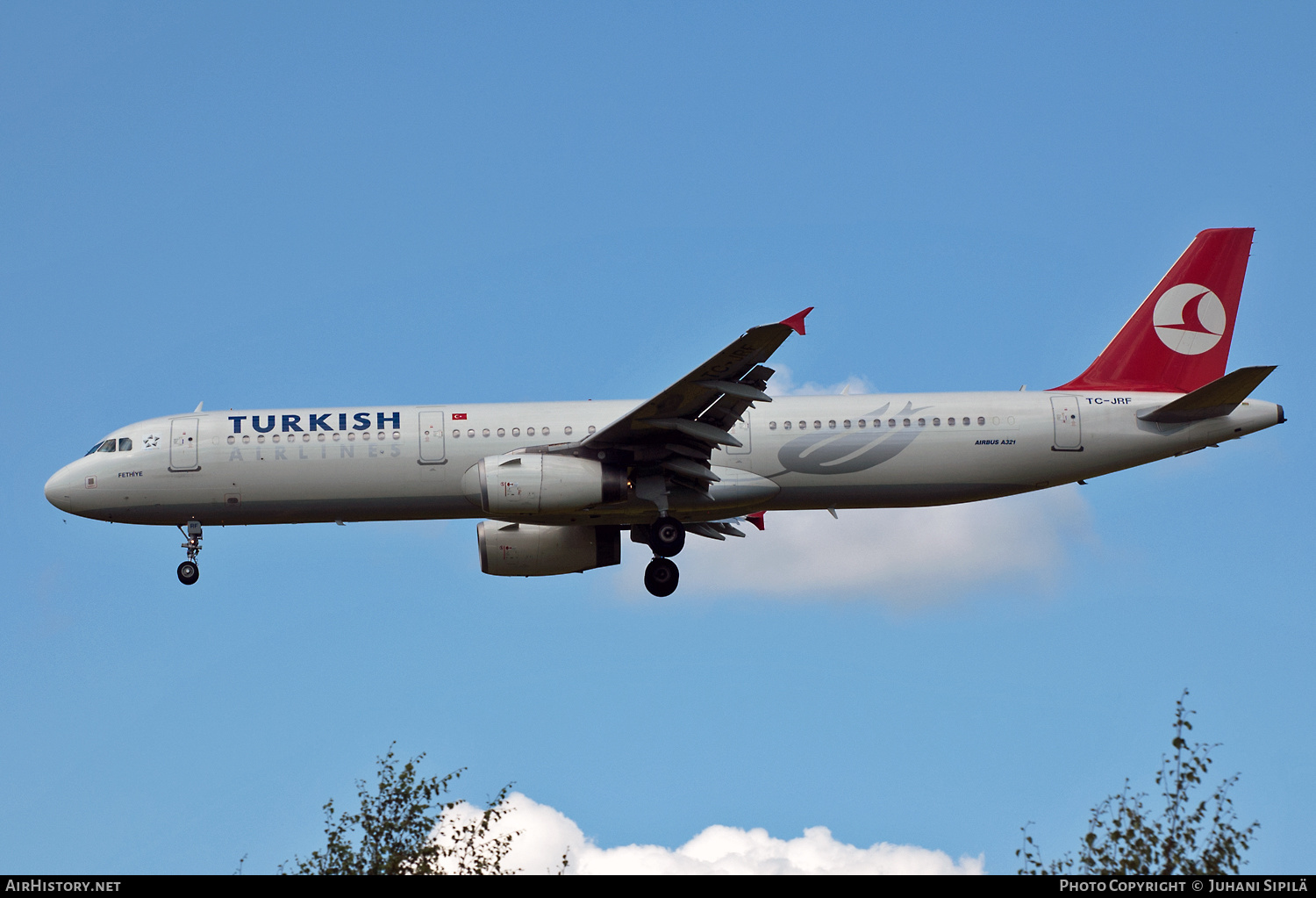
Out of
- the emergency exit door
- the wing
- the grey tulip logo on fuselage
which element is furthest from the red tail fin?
the wing

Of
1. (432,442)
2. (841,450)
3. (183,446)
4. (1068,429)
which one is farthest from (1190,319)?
(183,446)

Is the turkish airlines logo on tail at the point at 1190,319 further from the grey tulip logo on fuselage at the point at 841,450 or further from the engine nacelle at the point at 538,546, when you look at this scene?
the engine nacelle at the point at 538,546

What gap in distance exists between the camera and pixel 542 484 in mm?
23750

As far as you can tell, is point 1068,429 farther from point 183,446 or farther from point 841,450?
point 183,446

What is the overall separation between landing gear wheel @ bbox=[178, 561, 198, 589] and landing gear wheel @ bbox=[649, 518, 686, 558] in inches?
379

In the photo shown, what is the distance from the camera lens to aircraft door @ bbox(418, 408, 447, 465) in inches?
1021

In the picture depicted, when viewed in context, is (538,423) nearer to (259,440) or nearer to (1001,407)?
(259,440)

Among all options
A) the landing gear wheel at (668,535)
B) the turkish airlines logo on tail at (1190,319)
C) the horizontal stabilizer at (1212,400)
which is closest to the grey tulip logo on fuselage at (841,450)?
the landing gear wheel at (668,535)

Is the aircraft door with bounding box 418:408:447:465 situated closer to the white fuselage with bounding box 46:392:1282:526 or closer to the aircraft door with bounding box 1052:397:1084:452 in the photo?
the white fuselage with bounding box 46:392:1282:526

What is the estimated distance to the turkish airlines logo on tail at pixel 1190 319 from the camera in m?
28.2

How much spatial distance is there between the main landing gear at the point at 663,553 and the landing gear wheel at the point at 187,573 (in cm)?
944

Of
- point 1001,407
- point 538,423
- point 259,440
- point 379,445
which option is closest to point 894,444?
point 1001,407

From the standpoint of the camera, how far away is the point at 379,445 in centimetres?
2602
